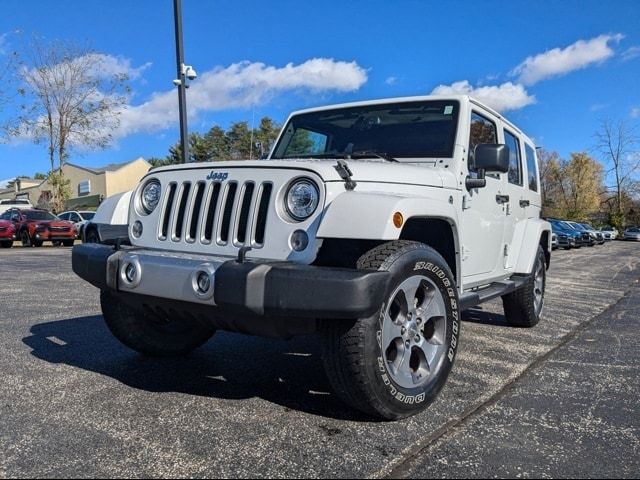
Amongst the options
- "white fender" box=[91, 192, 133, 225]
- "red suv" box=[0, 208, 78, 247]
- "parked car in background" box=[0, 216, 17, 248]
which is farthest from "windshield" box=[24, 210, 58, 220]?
"white fender" box=[91, 192, 133, 225]

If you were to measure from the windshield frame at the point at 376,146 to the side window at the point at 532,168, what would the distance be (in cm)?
229

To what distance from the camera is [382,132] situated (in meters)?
4.23

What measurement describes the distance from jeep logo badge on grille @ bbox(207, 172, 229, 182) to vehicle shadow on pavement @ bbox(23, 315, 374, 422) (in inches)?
52.5

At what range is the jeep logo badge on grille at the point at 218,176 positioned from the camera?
3.20m

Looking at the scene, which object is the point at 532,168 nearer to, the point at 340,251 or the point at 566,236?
the point at 340,251

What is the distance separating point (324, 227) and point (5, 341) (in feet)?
11.4

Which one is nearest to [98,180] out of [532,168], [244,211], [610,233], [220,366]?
[610,233]

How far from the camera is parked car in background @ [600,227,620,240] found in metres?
45.2

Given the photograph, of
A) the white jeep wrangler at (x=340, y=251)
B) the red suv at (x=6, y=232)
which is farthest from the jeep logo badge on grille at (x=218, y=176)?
the red suv at (x=6, y=232)

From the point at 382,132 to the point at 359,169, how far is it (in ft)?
4.00

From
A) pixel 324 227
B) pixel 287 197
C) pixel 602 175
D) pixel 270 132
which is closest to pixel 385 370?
pixel 324 227

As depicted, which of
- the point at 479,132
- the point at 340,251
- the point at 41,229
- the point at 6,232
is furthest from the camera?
the point at 41,229

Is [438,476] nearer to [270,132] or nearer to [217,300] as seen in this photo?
[217,300]

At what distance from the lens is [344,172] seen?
2.98 metres
